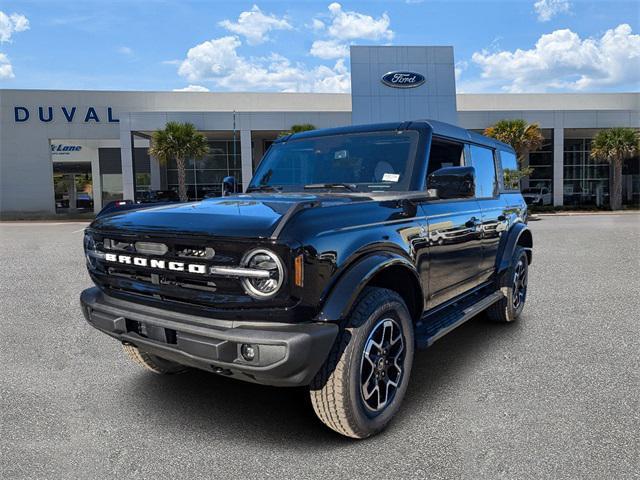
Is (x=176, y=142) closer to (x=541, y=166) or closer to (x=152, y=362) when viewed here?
(x=152, y=362)

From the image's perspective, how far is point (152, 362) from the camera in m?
3.78

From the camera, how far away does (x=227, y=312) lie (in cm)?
253

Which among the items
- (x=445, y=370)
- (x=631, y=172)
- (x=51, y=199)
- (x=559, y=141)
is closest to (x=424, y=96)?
(x=559, y=141)

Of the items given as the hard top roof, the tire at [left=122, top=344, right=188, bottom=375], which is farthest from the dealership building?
the tire at [left=122, top=344, right=188, bottom=375]

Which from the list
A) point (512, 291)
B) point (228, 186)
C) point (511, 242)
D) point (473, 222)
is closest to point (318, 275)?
point (473, 222)

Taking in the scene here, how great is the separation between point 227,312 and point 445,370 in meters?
2.19

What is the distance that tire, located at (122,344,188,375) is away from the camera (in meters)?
3.74

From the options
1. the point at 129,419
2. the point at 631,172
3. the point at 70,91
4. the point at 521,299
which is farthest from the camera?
the point at 631,172

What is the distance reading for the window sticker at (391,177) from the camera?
3.57m

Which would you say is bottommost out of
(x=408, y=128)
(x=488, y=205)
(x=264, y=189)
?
(x=488, y=205)

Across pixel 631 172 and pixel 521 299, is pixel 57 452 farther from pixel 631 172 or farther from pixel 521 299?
pixel 631 172

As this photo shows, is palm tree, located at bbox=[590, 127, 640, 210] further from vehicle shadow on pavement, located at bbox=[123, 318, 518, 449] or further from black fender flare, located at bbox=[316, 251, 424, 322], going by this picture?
black fender flare, located at bbox=[316, 251, 424, 322]

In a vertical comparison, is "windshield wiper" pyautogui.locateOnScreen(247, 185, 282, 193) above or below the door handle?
above

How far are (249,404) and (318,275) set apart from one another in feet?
4.51
